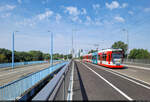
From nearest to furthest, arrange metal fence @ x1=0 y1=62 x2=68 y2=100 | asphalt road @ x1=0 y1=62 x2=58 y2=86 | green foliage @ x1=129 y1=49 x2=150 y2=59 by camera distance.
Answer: metal fence @ x1=0 y1=62 x2=68 y2=100 < asphalt road @ x1=0 y1=62 x2=58 y2=86 < green foliage @ x1=129 y1=49 x2=150 y2=59

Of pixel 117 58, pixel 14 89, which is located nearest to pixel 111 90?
pixel 14 89

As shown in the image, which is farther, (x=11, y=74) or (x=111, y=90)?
(x=11, y=74)

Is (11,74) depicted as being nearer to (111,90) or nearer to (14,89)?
(14,89)

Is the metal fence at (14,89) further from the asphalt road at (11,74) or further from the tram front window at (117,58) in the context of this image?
the tram front window at (117,58)

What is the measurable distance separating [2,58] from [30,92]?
150 ft

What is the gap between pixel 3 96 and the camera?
4773mm

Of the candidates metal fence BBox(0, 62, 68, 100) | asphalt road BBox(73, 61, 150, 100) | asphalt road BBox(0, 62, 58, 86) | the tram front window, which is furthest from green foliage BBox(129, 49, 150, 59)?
metal fence BBox(0, 62, 68, 100)

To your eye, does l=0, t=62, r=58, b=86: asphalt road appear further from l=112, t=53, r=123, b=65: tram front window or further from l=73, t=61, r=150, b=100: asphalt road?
l=112, t=53, r=123, b=65: tram front window

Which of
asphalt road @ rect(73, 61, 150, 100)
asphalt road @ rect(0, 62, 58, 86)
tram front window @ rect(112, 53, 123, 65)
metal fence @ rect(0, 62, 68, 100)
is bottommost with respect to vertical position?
asphalt road @ rect(0, 62, 58, 86)

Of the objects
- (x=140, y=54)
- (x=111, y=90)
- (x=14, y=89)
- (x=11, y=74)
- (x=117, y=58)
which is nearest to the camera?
(x=14, y=89)

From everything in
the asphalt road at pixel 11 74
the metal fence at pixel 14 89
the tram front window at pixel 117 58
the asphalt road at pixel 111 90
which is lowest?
the asphalt road at pixel 11 74

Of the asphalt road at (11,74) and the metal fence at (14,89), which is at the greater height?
the metal fence at (14,89)

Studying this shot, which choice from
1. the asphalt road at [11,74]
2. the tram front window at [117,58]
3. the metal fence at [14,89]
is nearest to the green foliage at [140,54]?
the tram front window at [117,58]

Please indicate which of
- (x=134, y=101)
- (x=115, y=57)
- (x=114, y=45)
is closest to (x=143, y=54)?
(x=114, y=45)
